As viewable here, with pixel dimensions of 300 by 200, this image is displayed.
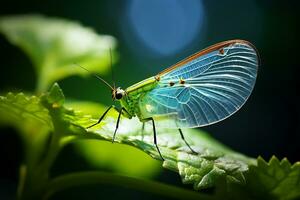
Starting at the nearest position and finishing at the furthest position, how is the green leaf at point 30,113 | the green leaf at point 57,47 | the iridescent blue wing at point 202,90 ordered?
1. the green leaf at point 30,113
2. the iridescent blue wing at point 202,90
3. the green leaf at point 57,47

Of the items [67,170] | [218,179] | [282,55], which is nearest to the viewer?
[218,179]

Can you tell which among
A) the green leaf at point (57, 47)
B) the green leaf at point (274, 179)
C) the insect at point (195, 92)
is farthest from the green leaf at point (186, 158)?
the green leaf at point (57, 47)

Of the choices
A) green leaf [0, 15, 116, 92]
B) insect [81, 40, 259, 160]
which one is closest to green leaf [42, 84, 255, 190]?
insect [81, 40, 259, 160]

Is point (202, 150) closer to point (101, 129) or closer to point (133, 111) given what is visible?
point (101, 129)

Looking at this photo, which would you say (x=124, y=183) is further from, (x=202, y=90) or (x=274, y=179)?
(x=202, y=90)

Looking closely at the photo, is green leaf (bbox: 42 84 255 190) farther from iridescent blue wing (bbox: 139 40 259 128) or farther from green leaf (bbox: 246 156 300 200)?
→ iridescent blue wing (bbox: 139 40 259 128)

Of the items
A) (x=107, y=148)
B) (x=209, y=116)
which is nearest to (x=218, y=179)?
(x=209, y=116)

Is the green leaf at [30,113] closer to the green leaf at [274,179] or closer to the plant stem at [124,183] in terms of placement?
the plant stem at [124,183]
